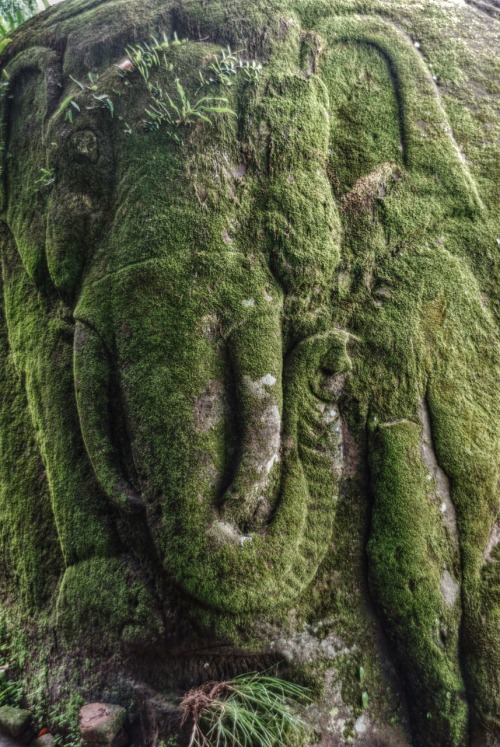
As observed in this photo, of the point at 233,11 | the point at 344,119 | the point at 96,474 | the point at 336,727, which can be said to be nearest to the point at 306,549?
the point at 336,727

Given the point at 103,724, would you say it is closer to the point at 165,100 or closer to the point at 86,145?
the point at 86,145

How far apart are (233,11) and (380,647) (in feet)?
12.9

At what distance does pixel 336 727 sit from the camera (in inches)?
94.7

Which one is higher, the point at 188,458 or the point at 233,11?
the point at 233,11

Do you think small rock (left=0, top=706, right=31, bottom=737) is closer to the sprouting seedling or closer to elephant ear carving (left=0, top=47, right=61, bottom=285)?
elephant ear carving (left=0, top=47, right=61, bottom=285)

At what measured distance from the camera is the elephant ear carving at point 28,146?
2.92 m

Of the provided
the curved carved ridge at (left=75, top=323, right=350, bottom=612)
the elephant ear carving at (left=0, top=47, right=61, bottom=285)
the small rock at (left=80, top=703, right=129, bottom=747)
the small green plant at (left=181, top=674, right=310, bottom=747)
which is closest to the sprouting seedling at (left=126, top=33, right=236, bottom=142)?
the elephant ear carving at (left=0, top=47, right=61, bottom=285)

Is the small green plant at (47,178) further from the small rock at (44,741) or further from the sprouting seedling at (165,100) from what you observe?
the small rock at (44,741)

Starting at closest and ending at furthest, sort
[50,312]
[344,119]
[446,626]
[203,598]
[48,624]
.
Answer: [203,598]
[446,626]
[48,624]
[50,312]
[344,119]

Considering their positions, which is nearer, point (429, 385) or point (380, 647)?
point (380, 647)

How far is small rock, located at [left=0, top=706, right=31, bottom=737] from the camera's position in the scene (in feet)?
8.13

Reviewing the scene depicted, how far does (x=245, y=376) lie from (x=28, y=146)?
7.04 ft

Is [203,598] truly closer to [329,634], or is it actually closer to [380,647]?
[329,634]

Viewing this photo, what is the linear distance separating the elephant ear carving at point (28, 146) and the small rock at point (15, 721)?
244 cm
